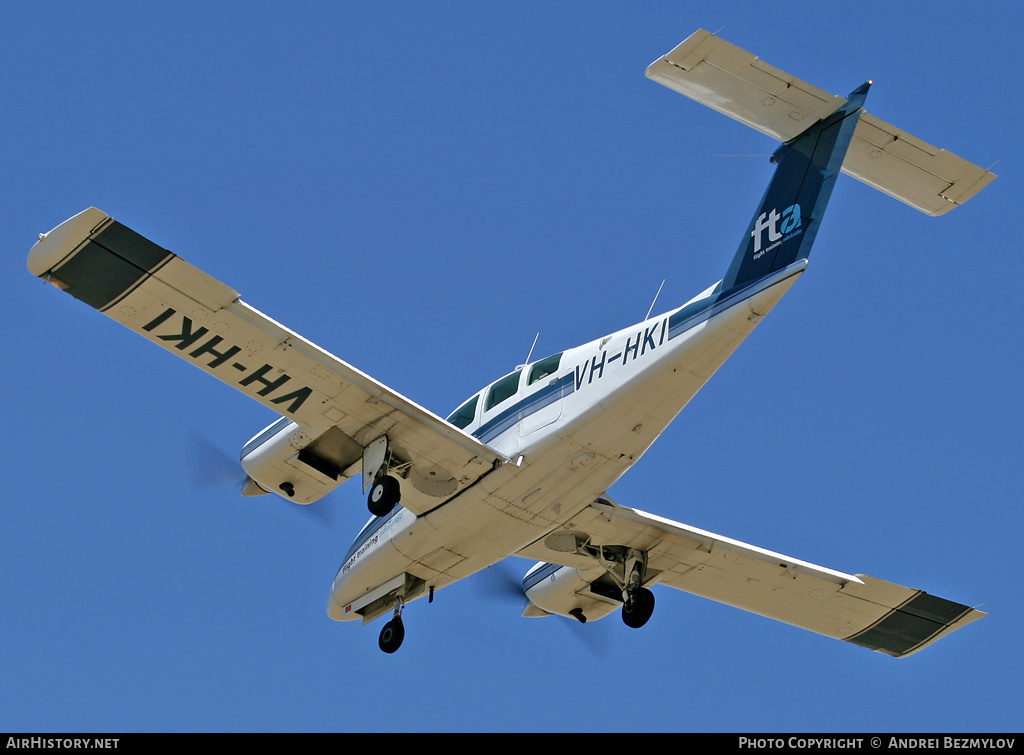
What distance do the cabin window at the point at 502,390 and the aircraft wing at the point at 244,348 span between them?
839 mm

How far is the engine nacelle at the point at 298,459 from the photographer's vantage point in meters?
16.4

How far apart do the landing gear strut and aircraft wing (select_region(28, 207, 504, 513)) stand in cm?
245

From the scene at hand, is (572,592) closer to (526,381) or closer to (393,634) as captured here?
(393,634)

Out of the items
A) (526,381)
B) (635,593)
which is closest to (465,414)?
(526,381)

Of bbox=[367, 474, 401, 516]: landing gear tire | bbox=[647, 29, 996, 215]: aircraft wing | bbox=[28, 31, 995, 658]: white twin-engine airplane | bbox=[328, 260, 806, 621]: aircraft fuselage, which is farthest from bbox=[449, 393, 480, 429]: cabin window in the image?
bbox=[647, 29, 996, 215]: aircraft wing

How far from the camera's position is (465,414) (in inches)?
659

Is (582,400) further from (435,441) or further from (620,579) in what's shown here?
(620,579)

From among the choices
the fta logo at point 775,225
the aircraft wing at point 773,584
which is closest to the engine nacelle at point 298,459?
the aircraft wing at point 773,584

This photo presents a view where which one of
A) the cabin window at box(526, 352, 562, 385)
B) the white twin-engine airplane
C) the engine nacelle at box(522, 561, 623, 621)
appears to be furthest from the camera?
the engine nacelle at box(522, 561, 623, 621)

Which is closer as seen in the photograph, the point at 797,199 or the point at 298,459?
the point at 797,199

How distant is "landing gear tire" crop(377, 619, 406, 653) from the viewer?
707 inches

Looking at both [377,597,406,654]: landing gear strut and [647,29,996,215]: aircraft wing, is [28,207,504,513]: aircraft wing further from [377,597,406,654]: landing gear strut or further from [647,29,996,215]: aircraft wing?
[647,29,996,215]: aircraft wing

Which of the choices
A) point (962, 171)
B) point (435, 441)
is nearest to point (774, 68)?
point (962, 171)

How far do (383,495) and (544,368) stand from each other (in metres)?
2.47
